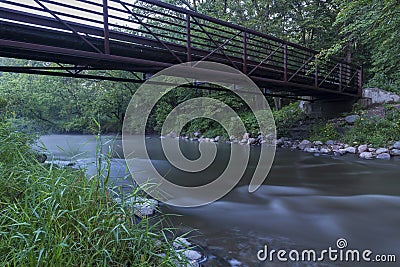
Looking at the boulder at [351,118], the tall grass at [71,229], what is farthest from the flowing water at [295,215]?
the boulder at [351,118]

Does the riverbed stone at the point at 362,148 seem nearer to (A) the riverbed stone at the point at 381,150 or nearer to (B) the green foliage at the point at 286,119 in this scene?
(A) the riverbed stone at the point at 381,150

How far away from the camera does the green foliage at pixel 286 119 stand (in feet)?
35.8

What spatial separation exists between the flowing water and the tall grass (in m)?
0.45

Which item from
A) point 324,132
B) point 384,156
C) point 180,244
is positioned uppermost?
point 324,132

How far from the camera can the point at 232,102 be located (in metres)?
13.5

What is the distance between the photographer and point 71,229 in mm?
1651

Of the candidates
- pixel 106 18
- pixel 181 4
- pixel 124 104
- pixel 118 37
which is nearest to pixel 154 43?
pixel 118 37

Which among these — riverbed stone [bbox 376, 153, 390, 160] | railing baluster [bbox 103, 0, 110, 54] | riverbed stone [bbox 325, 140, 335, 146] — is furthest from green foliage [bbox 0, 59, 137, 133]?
riverbed stone [bbox 376, 153, 390, 160]

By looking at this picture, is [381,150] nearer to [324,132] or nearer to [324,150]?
[324,150]

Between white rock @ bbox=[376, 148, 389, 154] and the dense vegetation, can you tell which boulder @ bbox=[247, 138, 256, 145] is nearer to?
the dense vegetation

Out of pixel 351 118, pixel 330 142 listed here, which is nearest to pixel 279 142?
pixel 330 142

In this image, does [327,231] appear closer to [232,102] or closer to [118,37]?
[118,37]

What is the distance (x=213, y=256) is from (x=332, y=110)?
418 inches

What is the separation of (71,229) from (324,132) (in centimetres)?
932
